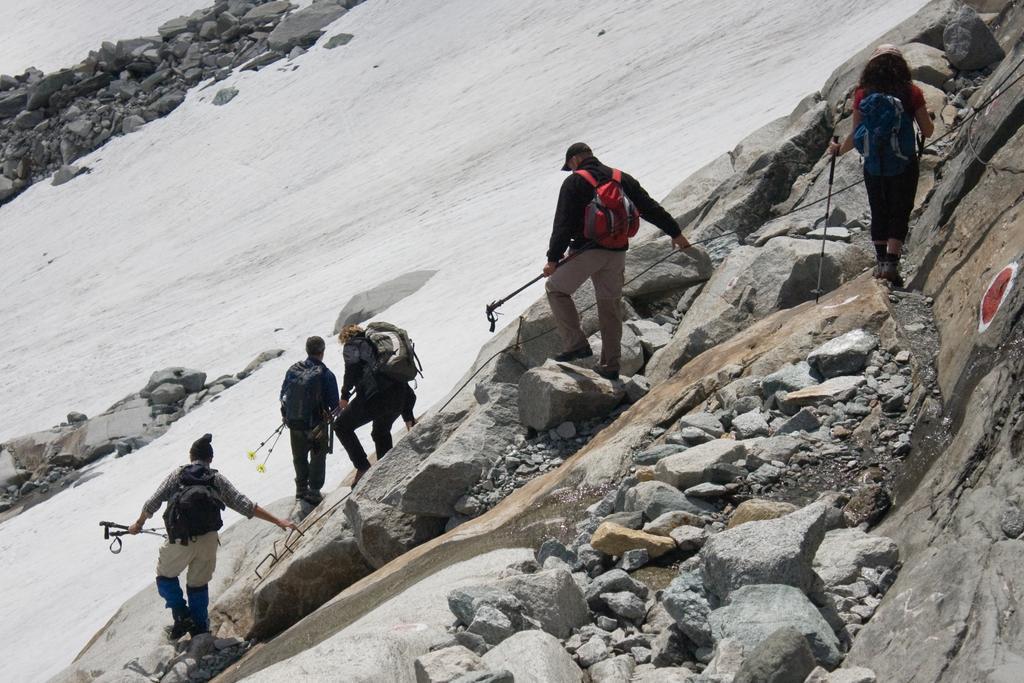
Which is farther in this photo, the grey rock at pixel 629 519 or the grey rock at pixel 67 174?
the grey rock at pixel 67 174

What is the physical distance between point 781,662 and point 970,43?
1030 centimetres

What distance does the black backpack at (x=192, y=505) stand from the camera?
31.2ft

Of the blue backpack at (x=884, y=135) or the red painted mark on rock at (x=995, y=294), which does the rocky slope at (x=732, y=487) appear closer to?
the red painted mark on rock at (x=995, y=294)

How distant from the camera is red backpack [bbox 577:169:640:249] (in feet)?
28.9

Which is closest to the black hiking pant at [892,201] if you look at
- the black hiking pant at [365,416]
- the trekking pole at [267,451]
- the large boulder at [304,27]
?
the black hiking pant at [365,416]

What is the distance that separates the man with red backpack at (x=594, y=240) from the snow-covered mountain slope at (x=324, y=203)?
16.8ft

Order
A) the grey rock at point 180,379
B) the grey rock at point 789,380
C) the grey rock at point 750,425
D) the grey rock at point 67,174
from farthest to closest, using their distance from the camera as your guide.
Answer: the grey rock at point 67,174
the grey rock at point 180,379
the grey rock at point 789,380
the grey rock at point 750,425

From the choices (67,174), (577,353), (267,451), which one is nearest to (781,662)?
(577,353)

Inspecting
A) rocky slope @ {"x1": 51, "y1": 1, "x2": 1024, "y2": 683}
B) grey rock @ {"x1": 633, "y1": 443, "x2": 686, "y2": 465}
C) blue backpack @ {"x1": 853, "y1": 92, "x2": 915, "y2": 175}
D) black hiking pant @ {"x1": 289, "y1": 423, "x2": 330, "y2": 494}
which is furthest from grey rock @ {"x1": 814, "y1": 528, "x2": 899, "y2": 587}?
black hiking pant @ {"x1": 289, "y1": 423, "x2": 330, "y2": 494}

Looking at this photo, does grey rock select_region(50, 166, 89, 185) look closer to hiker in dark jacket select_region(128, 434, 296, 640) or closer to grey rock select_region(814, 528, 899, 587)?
hiker in dark jacket select_region(128, 434, 296, 640)

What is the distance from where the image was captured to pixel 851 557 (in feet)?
15.3

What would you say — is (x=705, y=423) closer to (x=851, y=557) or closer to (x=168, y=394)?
(x=851, y=557)

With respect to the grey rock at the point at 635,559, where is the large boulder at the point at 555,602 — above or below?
above

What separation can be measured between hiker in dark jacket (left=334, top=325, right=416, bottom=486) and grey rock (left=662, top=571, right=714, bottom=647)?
6.38 m
